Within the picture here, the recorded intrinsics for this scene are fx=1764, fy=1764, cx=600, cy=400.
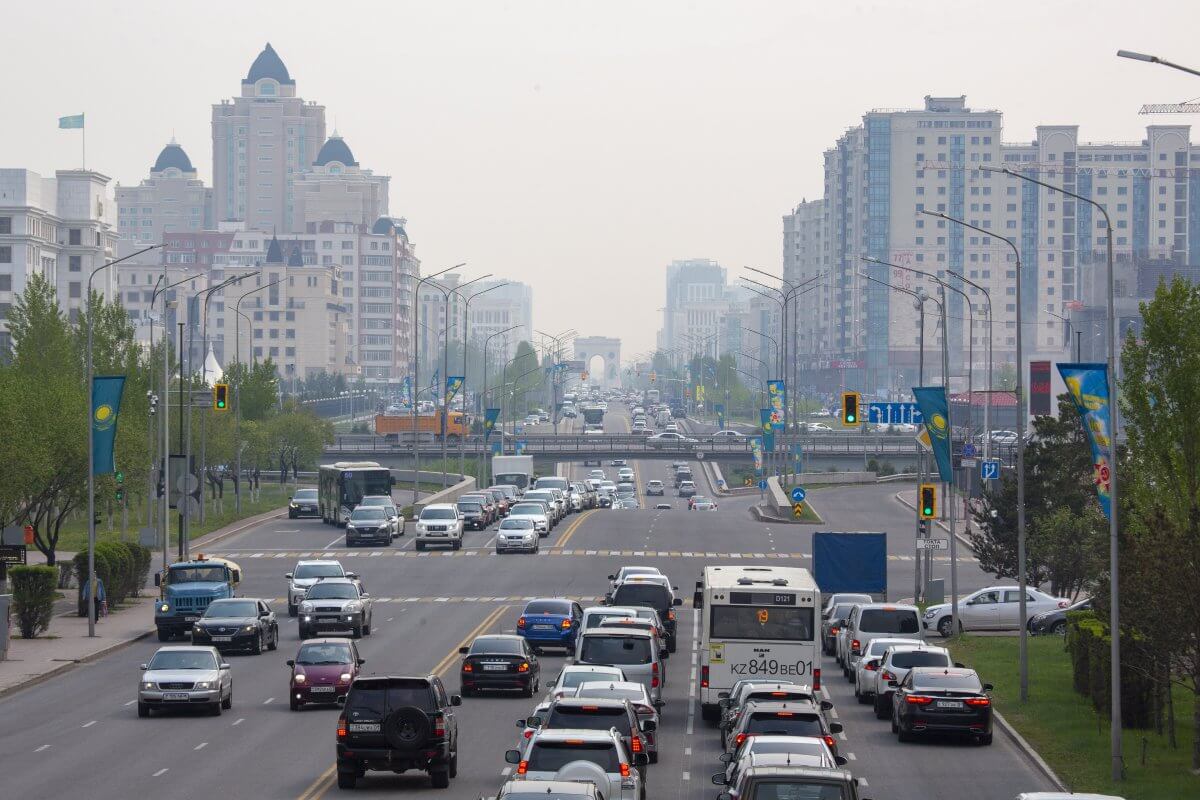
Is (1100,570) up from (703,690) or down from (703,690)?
up

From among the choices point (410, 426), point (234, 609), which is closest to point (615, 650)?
point (234, 609)

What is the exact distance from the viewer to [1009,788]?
2448 cm

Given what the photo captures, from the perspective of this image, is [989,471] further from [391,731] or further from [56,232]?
[56,232]

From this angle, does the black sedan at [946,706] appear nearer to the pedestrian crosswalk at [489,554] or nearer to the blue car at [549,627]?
the blue car at [549,627]

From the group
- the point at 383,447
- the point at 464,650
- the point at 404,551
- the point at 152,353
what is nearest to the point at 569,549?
the point at 404,551

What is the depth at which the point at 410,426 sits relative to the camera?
131250 millimetres

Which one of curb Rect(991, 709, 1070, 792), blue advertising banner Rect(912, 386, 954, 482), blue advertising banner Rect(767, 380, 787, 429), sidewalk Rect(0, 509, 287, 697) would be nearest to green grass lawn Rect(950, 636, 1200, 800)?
curb Rect(991, 709, 1070, 792)

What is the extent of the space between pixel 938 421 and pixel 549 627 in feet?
40.1

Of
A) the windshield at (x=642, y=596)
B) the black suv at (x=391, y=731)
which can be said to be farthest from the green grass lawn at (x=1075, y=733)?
the black suv at (x=391, y=731)

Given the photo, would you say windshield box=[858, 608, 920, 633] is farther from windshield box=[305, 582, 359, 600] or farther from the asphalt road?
windshield box=[305, 582, 359, 600]

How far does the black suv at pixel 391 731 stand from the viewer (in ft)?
76.4

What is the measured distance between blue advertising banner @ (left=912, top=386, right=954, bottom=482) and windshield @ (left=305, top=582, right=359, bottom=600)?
15.3 meters

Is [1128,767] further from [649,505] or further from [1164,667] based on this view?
[649,505]

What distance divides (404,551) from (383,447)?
204 feet
